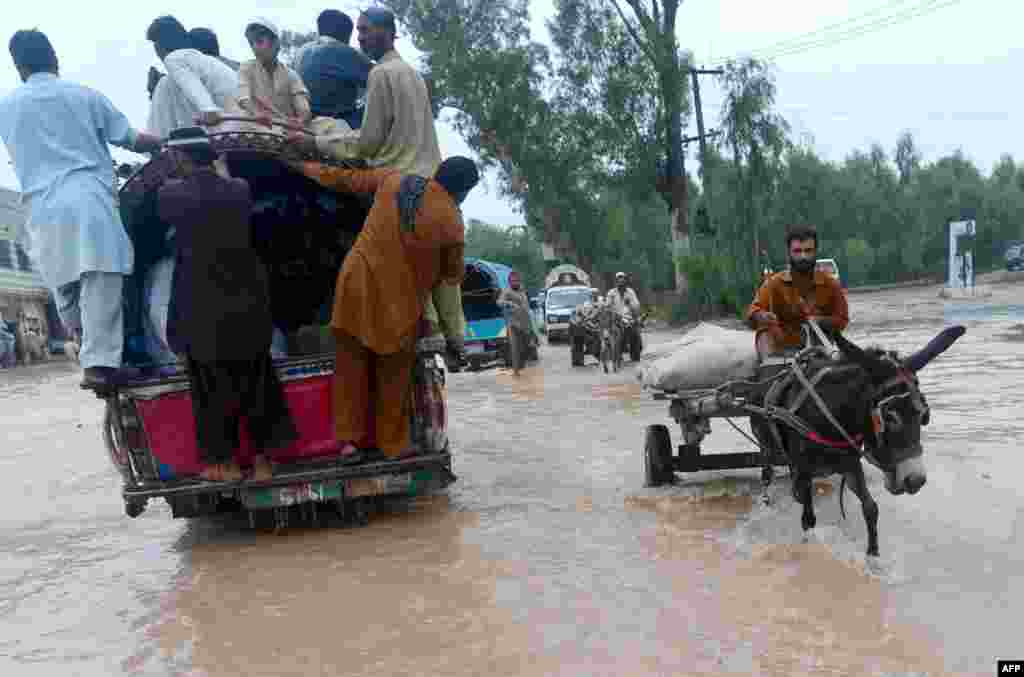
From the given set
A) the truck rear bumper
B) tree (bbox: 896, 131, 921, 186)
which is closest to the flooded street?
the truck rear bumper

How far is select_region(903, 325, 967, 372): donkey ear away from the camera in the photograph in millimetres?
4617

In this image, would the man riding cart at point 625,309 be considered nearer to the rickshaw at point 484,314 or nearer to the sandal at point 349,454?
the rickshaw at point 484,314

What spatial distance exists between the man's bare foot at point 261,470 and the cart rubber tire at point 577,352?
1418 centimetres

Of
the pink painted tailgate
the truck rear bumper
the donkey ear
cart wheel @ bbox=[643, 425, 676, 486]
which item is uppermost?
the donkey ear

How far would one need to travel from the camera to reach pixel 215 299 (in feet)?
18.4

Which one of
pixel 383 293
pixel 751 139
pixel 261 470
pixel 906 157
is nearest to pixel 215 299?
pixel 383 293

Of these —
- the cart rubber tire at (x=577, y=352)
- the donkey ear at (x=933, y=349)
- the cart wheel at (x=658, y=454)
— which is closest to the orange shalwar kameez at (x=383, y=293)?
the cart wheel at (x=658, y=454)

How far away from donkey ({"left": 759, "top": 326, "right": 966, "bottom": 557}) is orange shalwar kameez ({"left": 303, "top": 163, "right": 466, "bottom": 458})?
2171 millimetres

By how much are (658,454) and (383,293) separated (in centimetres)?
252

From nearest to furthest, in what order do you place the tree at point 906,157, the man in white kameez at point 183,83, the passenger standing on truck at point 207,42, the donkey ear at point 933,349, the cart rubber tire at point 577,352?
the donkey ear at point 933,349 → the man in white kameez at point 183,83 → the passenger standing on truck at point 207,42 → the cart rubber tire at point 577,352 → the tree at point 906,157

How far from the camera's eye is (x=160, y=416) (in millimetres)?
5910

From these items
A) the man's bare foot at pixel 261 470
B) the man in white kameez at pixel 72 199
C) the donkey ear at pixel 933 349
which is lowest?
the man's bare foot at pixel 261 470

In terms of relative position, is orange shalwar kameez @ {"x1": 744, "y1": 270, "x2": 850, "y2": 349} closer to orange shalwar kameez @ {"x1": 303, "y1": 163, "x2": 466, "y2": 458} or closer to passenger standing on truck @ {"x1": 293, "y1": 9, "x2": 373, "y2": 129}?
orange shalwar kameez @ {"x1": 303, "y1": 163, "x2": 466, "y2": 458}

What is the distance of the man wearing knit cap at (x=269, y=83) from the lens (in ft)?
20.8
